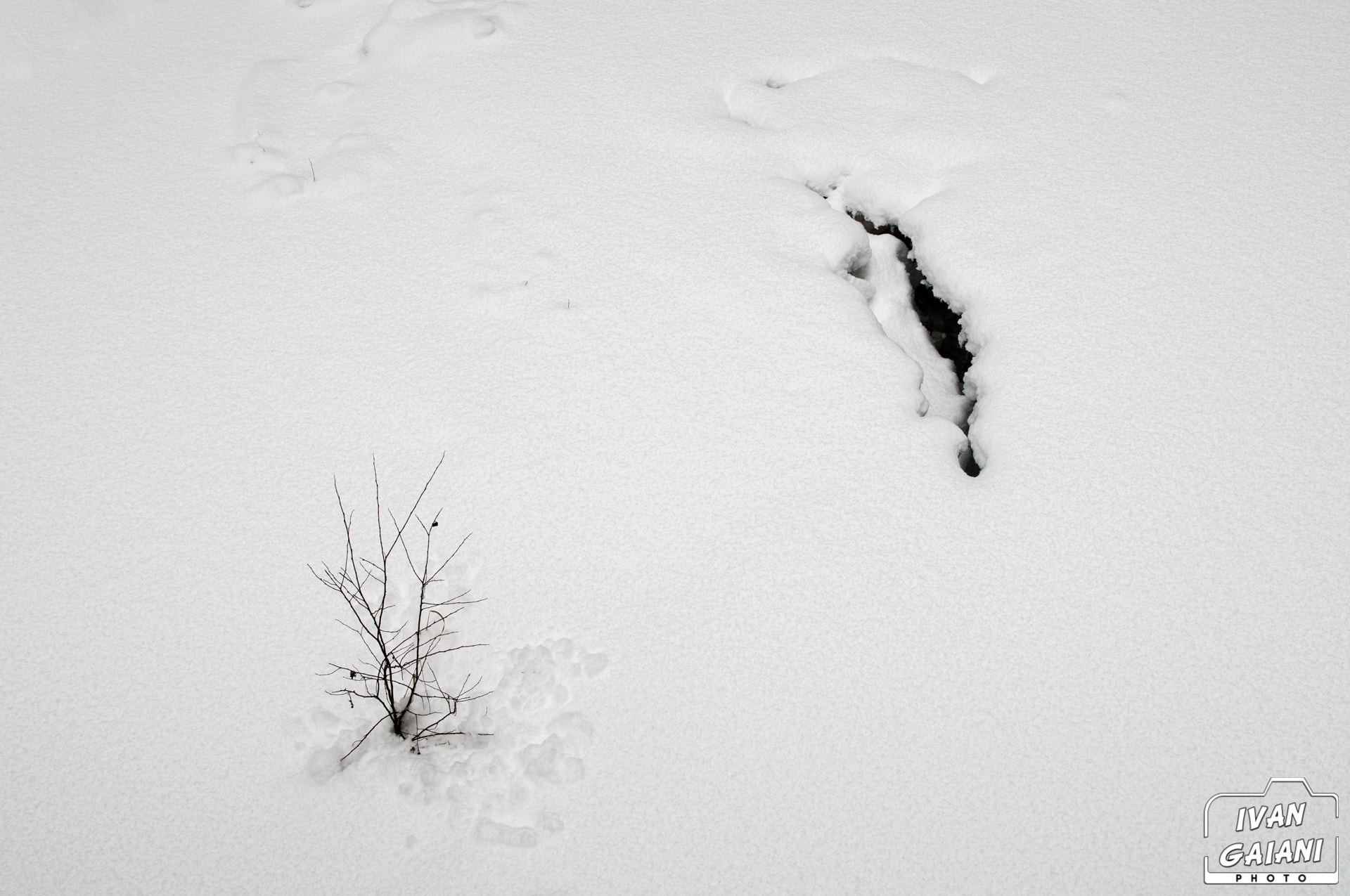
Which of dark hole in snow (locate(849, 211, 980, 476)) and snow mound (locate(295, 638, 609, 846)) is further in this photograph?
dark hole in snow (locate(849, 211, 980, 476))

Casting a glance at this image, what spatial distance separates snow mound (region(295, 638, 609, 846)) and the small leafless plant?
0.10 ft

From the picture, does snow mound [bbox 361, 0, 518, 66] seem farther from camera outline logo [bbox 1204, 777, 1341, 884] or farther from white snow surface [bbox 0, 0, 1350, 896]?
camera outline logo [bbox 1204, 777, 1341, 884]

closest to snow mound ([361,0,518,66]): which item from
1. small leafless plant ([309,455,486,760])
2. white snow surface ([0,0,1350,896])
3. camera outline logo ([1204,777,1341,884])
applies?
white snow surface ([0,0,1350,896])

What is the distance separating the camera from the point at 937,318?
7.78ft

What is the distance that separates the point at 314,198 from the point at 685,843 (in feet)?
8.10

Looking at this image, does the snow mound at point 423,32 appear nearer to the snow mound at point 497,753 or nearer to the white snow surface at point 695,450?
the white snow surface at point 695,450

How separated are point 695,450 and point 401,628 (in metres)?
Answer: 0.82

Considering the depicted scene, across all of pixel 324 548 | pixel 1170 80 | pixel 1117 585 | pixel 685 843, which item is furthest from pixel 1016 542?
pixel 1170 80

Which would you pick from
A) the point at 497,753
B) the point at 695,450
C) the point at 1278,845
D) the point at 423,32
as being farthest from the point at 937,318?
the point at 423,32

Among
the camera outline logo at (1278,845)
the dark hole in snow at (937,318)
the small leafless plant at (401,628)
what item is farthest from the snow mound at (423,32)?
the camera outline logo at (1278,845)

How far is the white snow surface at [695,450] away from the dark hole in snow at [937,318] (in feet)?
0.26

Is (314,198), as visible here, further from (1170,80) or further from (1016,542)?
(1170,80)

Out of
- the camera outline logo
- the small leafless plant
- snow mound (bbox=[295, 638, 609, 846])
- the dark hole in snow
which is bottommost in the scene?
the camera outline logo

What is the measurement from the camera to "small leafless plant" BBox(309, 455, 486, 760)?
151 centimetres
